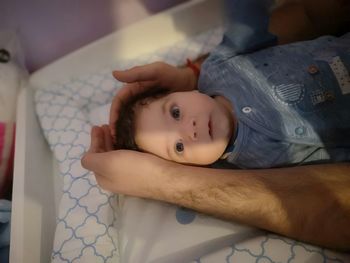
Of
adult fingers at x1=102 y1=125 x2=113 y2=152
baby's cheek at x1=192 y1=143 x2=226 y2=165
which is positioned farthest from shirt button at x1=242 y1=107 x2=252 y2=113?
adult fingers at x1=102 y1=125 x2=113 y2=152

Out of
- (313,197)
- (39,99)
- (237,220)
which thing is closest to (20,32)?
(39,99)

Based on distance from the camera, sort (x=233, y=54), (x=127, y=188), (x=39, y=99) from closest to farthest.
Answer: (x=127, y=188) → (x=233, y=54) → (x=39, y=99)

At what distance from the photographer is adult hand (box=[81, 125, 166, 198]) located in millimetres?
810

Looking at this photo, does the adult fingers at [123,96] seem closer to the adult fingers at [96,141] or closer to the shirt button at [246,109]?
the adult fingers at [96,141]

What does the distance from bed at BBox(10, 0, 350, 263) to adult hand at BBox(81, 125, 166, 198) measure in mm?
94

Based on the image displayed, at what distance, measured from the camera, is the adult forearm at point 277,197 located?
705mm

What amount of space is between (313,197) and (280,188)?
0.22 ft

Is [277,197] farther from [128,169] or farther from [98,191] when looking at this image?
[98,191]

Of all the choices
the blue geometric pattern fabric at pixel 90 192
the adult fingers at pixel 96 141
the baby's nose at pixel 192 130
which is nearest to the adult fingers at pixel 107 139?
the adult fingers at pixel 96 141

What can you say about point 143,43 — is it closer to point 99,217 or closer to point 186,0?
point 186,0

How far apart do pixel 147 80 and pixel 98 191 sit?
33 centimetres

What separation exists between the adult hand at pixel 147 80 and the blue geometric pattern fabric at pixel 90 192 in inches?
7.3

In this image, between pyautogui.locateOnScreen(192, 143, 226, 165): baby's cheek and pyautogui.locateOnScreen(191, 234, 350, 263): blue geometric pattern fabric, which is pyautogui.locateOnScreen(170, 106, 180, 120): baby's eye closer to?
pyautogui.locateOnScreen(192, 143, 226, 165): baby's cheek

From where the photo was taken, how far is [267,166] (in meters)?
0.88
